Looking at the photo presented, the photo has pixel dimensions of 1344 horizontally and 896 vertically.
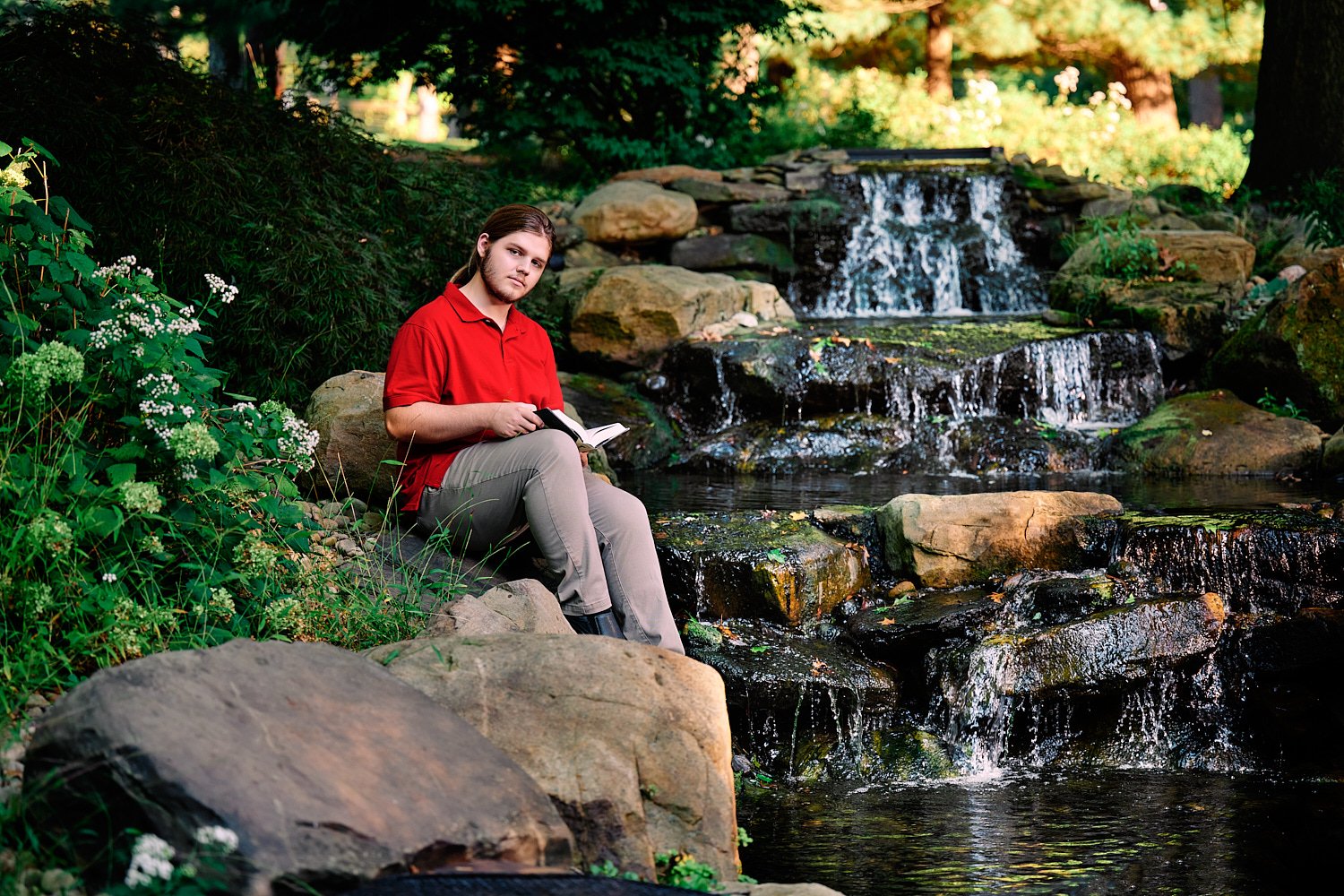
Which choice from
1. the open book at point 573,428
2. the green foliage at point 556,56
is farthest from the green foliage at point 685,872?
the green foliage at point 556,56

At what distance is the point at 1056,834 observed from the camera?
3.80 meters

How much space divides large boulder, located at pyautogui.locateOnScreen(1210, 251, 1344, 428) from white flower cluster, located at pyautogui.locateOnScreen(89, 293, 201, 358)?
661cm

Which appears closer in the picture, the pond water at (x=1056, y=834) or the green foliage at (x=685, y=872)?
the green foliage at (x=685, y=872)

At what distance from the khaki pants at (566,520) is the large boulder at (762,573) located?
1186mm

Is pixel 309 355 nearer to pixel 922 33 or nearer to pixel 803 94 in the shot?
pixel 803 94

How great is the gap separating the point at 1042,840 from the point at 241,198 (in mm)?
4788

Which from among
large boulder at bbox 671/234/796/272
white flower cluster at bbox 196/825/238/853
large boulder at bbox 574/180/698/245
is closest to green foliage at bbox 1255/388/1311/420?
large boulder at bbox 671/234/796/272

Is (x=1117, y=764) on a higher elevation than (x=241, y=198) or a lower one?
lower

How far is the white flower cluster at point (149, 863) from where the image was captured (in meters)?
2.18

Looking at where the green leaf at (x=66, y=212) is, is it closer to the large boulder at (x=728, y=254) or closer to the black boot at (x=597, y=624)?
the black boot at (x=597, y=624)

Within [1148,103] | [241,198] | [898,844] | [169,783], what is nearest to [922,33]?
[1148,103]

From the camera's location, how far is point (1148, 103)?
19.2 metres

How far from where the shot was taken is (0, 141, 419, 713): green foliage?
299 centimetres

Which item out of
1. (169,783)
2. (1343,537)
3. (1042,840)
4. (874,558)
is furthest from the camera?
(874,558)
